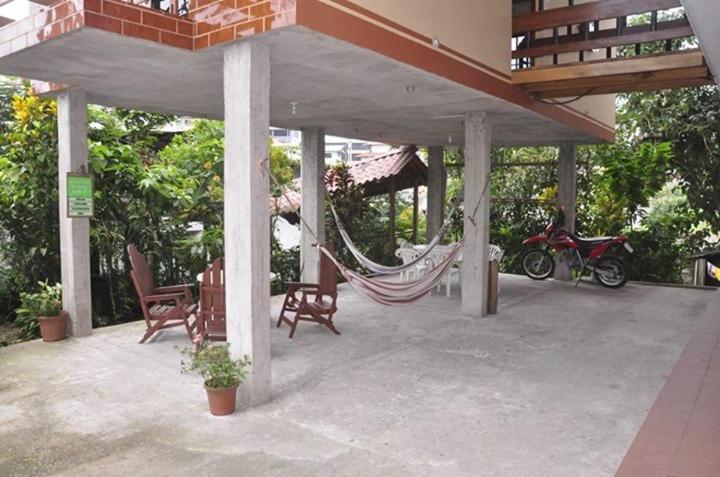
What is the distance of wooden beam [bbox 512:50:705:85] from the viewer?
4.61 metres

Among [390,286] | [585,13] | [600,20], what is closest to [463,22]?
[585,13]

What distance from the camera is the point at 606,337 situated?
5.15 m

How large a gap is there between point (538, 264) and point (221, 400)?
6.54 m

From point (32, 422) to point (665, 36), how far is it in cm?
539

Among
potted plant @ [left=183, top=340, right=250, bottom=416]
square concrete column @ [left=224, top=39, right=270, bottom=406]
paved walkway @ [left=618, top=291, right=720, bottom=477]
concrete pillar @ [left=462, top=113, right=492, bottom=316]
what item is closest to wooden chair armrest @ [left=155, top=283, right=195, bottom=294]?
square concrete column @ [left=224, top=39, right=270, bottom=406]

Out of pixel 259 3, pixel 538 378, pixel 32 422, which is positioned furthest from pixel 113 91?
pixel 538 378

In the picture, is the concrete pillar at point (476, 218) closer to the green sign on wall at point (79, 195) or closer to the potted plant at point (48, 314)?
the green sign on wall at point (79, 195)

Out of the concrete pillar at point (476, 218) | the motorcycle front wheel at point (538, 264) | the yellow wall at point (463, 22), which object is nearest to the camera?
the yellow wall at point (463, 22)

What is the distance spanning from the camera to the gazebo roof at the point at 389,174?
9.67 meters

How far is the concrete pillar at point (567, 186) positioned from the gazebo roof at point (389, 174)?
2536 mm

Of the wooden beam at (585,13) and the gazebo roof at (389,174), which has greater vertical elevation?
the wooden beam at (585,13)

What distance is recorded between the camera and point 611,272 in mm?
7883

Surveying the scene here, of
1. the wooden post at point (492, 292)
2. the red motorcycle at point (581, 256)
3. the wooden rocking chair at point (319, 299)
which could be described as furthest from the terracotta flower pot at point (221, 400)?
the red motorcycle at point (581, 256)

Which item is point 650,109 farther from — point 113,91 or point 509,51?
point 113,91
